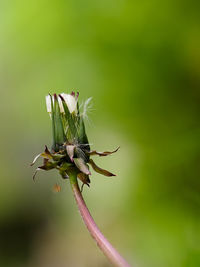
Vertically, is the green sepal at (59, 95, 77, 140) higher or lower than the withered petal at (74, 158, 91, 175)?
higher

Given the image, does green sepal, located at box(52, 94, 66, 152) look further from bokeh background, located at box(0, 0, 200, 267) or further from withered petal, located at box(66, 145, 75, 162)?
bokeh background, located at box(0, 0, 200, 267)

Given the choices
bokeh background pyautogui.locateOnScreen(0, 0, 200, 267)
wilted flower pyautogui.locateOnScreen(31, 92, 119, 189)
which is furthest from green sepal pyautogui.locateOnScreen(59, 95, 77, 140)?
bokeh background pyautogui.locateOnScreen(0, 0, 200, 267)

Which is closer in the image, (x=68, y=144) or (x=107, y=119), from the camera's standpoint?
(x=68, y=144)

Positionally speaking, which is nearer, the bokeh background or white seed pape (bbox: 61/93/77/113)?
white seed pape (bbox: 61/93/77/113)

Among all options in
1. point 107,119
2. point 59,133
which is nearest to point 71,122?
point 59,133

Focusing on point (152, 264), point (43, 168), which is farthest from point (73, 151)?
point (152, 264)

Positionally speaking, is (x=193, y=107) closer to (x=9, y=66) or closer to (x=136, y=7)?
(x=136, y=7)

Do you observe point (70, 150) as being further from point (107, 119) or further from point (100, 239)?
point (107, 119)
